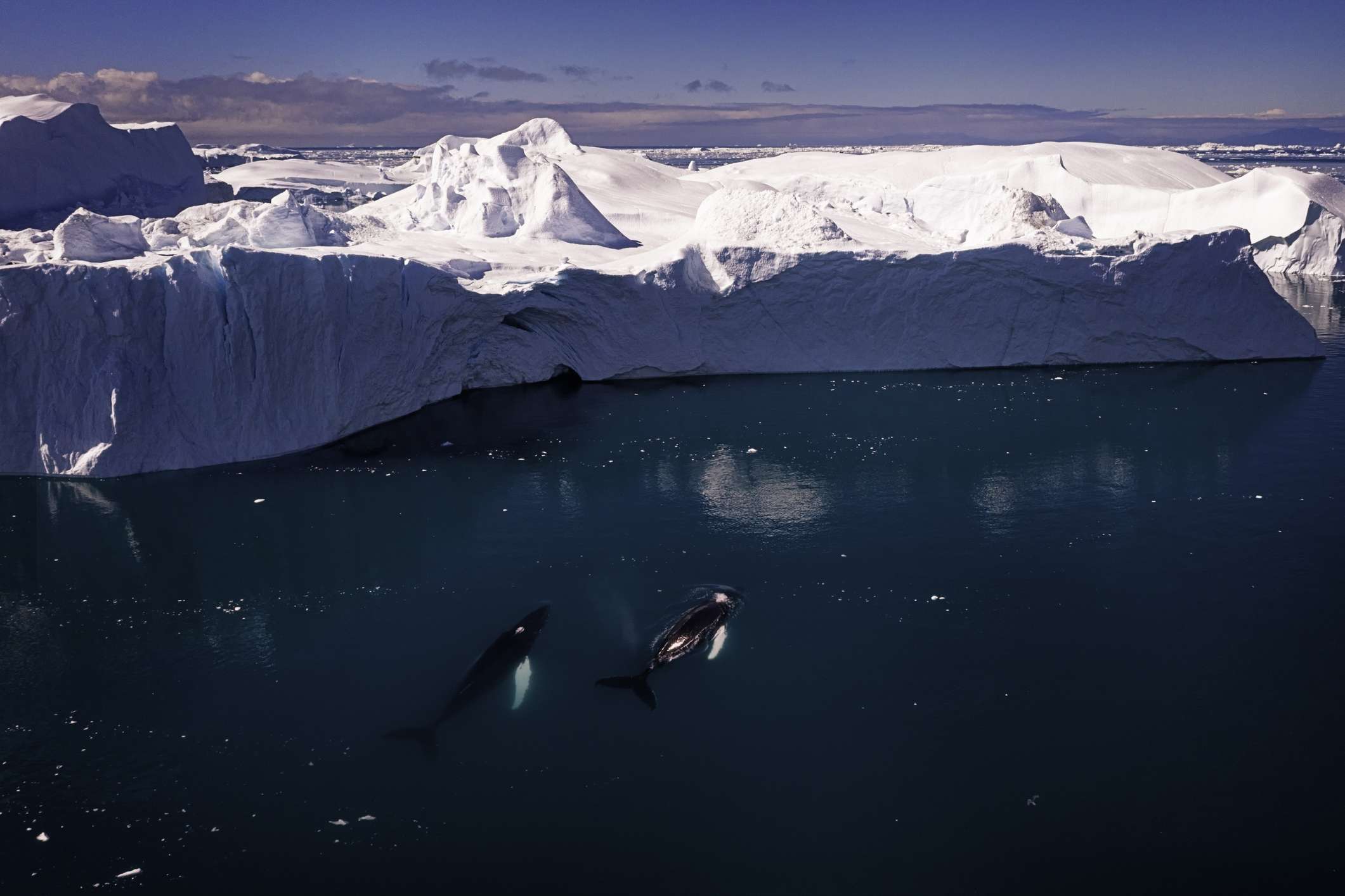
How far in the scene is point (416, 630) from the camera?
8023 mm

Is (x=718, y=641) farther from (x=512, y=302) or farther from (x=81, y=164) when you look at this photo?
(x=81, y=164)

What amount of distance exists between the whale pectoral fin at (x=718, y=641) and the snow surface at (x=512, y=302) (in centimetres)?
739

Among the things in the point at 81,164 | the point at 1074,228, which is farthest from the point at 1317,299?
the point at 81,164

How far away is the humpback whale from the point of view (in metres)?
6.60

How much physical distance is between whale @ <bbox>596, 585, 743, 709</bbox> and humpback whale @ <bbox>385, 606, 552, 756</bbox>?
64 centimetres

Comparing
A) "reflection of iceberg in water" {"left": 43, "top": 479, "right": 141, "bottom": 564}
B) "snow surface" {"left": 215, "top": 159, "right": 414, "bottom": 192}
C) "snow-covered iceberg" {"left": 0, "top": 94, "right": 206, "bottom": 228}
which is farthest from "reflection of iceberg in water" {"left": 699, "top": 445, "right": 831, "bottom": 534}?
"snow surface" {"left": 215, "top": 159, "right": 414, "bottom": 192}

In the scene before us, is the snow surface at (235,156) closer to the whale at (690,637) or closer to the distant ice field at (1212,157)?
the distant ice field at (1212,157)

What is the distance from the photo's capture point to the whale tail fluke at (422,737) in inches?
254

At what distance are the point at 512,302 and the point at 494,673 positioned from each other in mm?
8635

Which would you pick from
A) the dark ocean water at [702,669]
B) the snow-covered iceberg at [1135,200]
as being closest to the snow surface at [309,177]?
the snow-covered iceberg at [1135,200]

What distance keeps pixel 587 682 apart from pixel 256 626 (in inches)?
121

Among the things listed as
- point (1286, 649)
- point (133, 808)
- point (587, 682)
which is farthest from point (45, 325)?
point (1286, 649)

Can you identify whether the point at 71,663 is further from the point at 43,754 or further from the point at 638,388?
the point at 638,388

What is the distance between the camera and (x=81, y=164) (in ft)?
65.6
